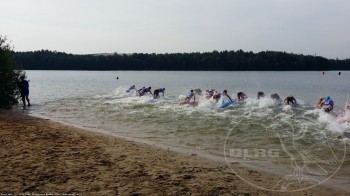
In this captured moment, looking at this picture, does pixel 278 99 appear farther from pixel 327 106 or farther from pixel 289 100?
pixel 327 106

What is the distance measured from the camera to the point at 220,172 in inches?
301

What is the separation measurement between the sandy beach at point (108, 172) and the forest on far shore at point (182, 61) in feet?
413

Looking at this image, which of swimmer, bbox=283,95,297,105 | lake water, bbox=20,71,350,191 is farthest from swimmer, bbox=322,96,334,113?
swimmer, bbox=283,95,297,105

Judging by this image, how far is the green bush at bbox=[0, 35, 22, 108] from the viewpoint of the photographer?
19.8 m

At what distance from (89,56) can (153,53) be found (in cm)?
2878

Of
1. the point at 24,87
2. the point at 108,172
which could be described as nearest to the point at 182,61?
the point at 24,87

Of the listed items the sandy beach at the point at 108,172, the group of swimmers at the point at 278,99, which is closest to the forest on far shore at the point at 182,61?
the group of swimmers at the point at 278,99

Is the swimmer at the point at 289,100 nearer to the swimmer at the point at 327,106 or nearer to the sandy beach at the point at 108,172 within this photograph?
the swimmer at the point at 327,106

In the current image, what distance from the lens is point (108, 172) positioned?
6.89 metres

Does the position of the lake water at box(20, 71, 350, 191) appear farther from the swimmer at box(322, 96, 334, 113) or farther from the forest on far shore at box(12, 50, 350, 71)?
the forest on far shore at box(12, 50, 350, 71)

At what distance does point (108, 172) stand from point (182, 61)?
5188 inches

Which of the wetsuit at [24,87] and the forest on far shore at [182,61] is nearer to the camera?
the wetsuit at [24,87]

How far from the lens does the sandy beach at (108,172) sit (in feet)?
19.5

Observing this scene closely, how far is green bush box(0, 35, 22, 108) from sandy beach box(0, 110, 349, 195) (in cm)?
1166
